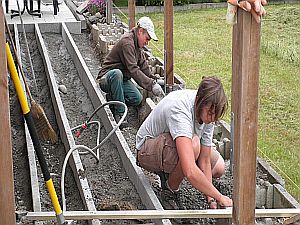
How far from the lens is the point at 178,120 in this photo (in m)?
3.86

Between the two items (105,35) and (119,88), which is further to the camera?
(105,35)

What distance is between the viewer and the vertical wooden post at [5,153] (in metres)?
3.05

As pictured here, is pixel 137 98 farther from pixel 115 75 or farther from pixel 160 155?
pixel 160 155

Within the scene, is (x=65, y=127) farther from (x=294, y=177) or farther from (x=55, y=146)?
(x=294, y=177)

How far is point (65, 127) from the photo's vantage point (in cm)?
561

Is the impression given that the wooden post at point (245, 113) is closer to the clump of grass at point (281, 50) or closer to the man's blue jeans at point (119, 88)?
the man's blue jeans at point (119, 88)

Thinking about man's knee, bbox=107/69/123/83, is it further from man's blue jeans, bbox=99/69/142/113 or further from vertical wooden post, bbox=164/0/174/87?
vertical wooden post, bbox=164/0/174/87

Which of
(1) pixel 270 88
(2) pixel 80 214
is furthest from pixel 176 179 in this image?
(1) pixel 270 88

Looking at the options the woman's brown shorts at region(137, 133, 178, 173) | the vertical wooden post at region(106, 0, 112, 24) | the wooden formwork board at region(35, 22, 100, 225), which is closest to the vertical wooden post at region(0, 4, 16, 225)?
the wooden formwork board at region(35, 22, 100, 225)

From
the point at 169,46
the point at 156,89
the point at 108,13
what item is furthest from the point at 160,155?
the point at 108,13

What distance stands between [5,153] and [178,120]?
1132 millimetres

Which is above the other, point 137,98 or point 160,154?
point 160,154

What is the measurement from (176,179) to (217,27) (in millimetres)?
7796

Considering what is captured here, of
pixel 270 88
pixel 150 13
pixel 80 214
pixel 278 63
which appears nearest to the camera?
pixel 80 214
